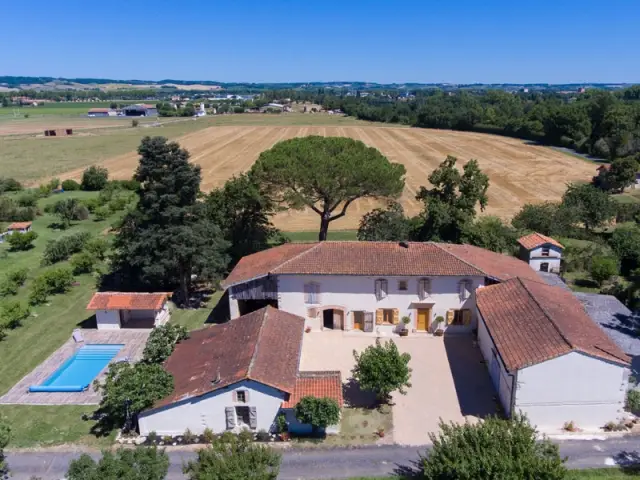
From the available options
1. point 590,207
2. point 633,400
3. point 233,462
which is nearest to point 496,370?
point 633,400

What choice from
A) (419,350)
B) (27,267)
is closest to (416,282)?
(419,350)

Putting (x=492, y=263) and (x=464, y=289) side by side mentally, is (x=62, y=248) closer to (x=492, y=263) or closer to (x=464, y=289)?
(x=464, y=289)

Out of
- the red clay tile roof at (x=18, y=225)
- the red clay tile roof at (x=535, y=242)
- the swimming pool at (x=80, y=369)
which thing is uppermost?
the red clay tile roof at (x=535, y=242)

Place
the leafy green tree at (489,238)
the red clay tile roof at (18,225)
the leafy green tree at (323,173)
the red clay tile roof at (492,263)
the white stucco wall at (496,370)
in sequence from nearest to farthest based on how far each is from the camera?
the white stucco wall at (496,370)
the red clay tile roof at (492,263)
the leafy green tree at (323,173)
the leafy green tree at (489,238)
the red clay tile roof at (18,225)

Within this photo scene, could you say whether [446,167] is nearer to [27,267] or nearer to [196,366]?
[196,366]

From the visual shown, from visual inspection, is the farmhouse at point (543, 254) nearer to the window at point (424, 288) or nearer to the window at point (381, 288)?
the window at point (424, 288)

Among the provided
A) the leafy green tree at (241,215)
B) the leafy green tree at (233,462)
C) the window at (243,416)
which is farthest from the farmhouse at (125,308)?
the leafy green tree at (233,462)
